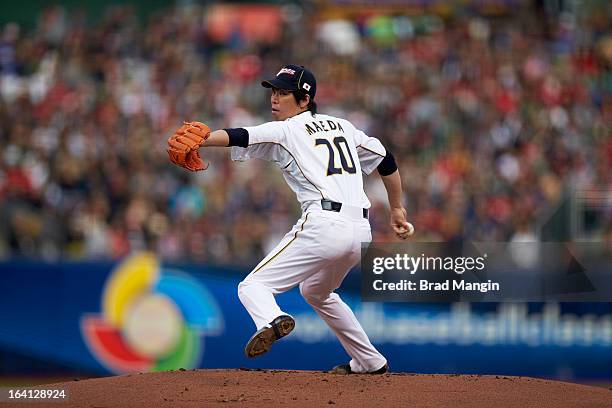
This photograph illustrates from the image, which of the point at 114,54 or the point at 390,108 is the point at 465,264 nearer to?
the point at 390,108

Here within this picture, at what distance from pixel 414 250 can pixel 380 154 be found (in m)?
2.56

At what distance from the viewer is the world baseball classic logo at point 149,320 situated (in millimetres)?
11078

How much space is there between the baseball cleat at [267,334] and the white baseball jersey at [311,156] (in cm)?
90

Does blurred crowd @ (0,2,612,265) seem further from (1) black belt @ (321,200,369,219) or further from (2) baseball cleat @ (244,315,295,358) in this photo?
(2) baseball cleat @ (244,315,295,358)

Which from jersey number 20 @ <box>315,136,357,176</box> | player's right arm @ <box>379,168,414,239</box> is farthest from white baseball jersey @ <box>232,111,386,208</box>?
player's right arm @ <box>379,168,414,239</box>

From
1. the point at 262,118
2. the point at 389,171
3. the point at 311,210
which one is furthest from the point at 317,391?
the point at 262,118

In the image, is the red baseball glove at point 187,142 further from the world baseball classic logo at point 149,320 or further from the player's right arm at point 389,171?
the world baseball classic logo at point 149,320

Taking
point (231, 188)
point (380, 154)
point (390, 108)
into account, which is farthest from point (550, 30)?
point (380, 154)

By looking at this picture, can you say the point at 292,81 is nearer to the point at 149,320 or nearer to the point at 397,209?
the point at 397,209

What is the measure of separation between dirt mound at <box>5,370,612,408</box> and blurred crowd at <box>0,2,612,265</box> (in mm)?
4186

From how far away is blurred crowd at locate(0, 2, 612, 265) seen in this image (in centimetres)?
1226

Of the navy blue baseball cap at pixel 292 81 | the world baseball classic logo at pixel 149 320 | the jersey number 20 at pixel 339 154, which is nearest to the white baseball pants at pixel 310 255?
the jersey number 20 at pixel 339 154

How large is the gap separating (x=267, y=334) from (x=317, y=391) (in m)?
0.63

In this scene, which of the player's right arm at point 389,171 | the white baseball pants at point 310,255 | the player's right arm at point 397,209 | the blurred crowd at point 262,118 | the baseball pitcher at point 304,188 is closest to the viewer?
the baseball pitcher at point 304,188
